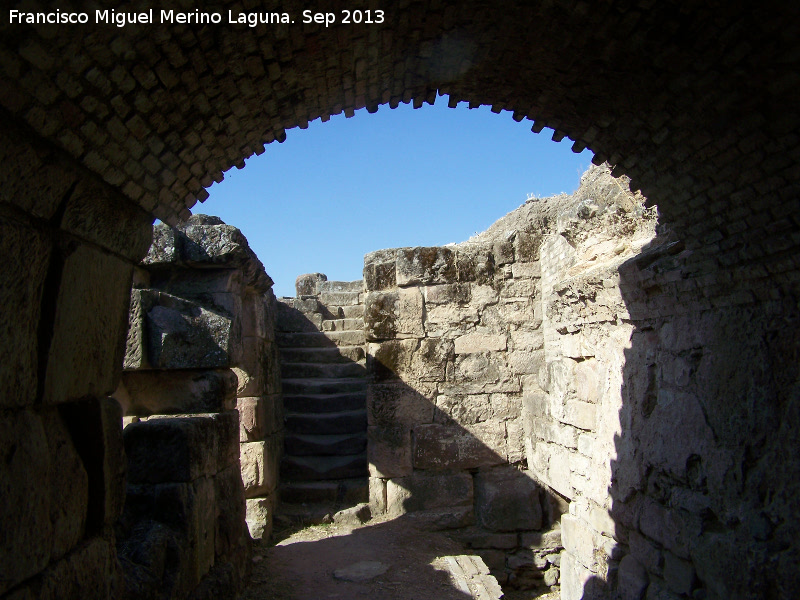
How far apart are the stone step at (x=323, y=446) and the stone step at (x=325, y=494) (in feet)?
1.72

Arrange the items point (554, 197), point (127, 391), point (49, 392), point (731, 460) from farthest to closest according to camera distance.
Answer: point (554, 197) → point (127, 391) → point (731, 460) → point (49, 392)

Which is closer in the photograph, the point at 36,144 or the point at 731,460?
the point at 36,144

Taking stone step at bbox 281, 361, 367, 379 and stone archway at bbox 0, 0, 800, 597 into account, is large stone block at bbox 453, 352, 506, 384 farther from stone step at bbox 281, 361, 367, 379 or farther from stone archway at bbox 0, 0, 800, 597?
stone archway at bbox 0, 0, 800, 597

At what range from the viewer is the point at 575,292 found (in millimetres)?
5055


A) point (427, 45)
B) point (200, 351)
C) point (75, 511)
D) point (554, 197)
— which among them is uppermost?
point (554, 197)

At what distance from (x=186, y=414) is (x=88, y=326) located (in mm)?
1751

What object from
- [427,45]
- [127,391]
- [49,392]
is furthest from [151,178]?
[127,391]

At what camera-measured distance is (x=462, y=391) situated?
20.7 feet

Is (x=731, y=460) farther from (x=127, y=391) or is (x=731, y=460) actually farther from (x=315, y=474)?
(x=315, y=474)

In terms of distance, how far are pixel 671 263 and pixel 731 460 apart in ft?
3.88

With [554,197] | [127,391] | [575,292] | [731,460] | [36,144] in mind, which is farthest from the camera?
[554,197]

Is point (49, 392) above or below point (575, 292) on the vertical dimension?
below

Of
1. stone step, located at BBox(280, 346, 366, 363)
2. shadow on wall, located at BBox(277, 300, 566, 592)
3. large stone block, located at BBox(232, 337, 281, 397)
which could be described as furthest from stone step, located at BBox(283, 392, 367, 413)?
shadow on wall, located at BBox(277, 300, 566, 592)

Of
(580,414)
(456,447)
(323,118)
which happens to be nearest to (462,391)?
(456,447)
